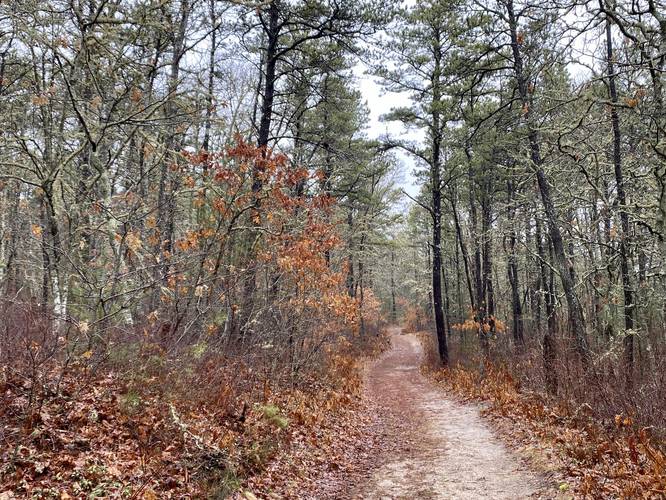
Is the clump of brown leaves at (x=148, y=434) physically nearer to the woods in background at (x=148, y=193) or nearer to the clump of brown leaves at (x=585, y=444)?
the woods in background at (x=148, y=193)

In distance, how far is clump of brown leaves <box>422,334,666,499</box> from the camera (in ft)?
15.6

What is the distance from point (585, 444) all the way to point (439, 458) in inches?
84.5

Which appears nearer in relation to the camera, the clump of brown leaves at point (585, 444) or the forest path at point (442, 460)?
the clump of brown leaves at point (585, 444)

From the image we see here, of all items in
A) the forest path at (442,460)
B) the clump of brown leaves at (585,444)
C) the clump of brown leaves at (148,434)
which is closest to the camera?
the clump of brown leaves at (148,434)

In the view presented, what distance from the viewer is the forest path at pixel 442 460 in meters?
5.74

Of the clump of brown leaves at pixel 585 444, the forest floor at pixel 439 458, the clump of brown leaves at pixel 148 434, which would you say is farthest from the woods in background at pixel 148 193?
the clump of brown leaves at pixel 585 444

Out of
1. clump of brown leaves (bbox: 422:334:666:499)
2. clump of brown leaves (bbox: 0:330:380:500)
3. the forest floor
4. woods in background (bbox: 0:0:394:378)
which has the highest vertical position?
woods in background (bbox: 0:0:394:378)

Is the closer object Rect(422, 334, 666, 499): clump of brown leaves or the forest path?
Rect(422, 334, 666, 499): clump of brown leaves

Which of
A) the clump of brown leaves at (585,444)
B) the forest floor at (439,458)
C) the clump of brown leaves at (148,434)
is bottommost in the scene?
the forest floor at (439,458)

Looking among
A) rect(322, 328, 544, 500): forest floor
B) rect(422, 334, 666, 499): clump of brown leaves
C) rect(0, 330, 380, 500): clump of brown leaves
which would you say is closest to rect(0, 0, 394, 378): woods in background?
rect(0, 330, 380, 500): clump of brown leaves

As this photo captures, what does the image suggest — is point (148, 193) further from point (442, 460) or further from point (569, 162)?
point (569, 162)

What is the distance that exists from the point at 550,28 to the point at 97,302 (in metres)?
7.94

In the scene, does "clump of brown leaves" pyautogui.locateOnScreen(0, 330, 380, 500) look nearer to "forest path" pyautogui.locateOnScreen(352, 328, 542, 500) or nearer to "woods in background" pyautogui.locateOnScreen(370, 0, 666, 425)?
"forest path" pyautogui.locateOnScreen(352, 328, 542, 500)

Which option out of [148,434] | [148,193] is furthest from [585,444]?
[148,193]
